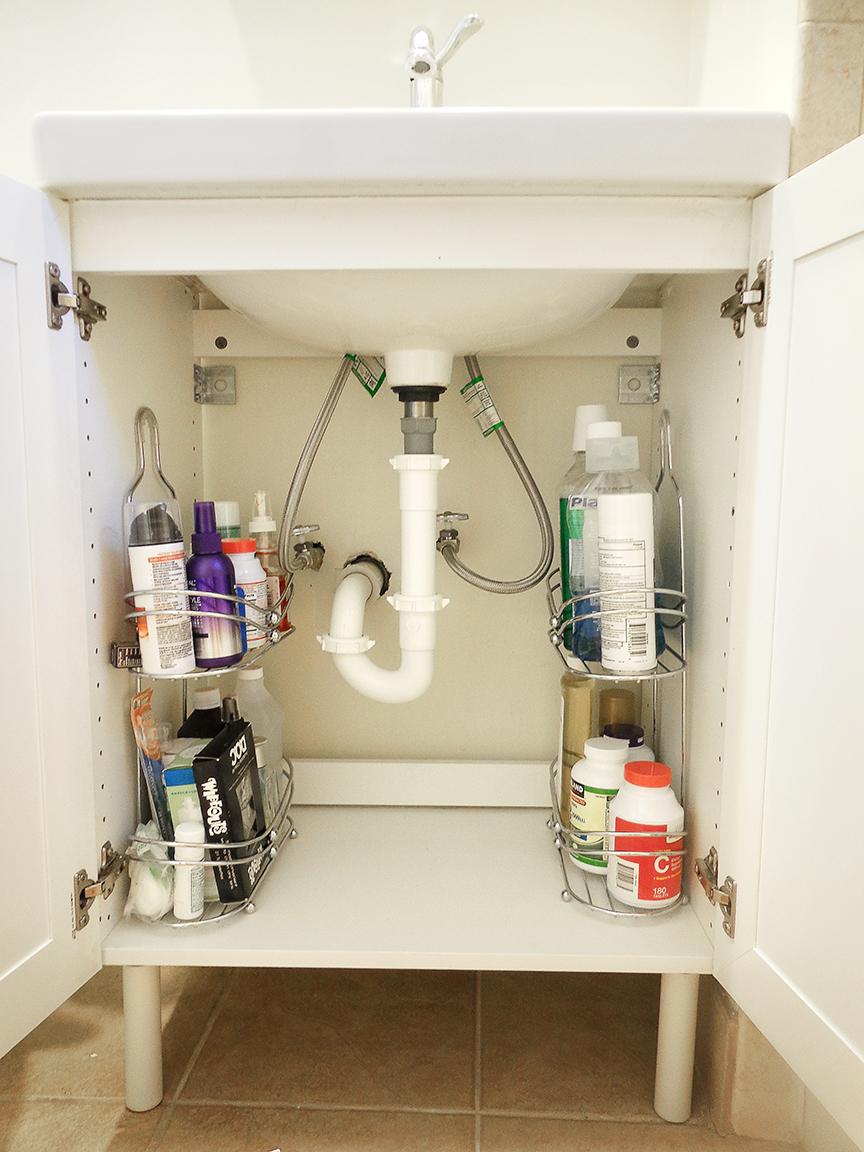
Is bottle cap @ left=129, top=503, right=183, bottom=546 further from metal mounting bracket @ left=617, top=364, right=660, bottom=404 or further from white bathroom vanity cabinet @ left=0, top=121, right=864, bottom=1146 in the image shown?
metal mounting bracket @ left=617, top=364, right=660, bottom=404

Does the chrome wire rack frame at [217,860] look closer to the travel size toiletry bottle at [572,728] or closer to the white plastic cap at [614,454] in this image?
the travel size toiletry bottle at [572,728]

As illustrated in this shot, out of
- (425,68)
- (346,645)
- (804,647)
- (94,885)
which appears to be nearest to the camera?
(804,647)

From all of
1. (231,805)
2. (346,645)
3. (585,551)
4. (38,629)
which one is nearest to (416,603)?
(346,645)

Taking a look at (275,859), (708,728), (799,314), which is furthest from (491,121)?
(275,859)

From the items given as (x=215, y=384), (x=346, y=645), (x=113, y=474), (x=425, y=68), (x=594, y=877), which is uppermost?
(x=425, y=68)

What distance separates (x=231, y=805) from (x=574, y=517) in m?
0.52

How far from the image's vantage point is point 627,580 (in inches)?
33.7

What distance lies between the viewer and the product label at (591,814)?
0.96m

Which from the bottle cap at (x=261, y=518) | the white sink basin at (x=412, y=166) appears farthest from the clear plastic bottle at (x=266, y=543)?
the white sink basin at (x=412, y=166)

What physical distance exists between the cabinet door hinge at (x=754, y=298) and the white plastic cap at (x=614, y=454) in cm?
18

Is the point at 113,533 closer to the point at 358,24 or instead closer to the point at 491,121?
the point at 491,121

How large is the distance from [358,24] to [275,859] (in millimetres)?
1132

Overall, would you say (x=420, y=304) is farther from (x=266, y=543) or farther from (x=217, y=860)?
(x=217, y=860)

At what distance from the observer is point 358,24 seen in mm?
1077
